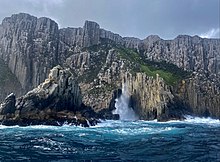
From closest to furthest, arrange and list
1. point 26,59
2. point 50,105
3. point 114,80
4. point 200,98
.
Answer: point 50,105, point 200,98, point 114,80, point 26,59

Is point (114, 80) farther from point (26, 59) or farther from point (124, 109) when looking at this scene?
point (26, 59)

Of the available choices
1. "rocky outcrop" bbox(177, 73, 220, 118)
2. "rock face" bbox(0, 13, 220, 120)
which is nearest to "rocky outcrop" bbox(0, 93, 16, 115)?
"rock face" bbox(0, 13, 220, 120)

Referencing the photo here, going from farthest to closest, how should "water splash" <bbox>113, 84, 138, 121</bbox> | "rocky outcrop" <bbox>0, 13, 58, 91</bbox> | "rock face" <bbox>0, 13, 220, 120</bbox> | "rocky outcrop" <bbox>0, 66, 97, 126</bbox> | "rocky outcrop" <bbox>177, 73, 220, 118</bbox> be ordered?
"rocky outcrop" <bbox>0, 13, 58, 91</bbox> < "rocky outcrop" <bbox>177, 73, 220, 118</bbox> < "water splash" <bbox>113, 84, 138, 121</bbox> < "rock face" <bbox>0, 13, 220, 120</bbox> < "rocky outcrop" <bbox>0, 66, 97, 126</bbox>

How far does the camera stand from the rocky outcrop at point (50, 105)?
79794 mm

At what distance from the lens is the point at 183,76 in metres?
189

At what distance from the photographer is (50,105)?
9106 cm

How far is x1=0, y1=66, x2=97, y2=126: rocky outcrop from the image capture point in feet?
262

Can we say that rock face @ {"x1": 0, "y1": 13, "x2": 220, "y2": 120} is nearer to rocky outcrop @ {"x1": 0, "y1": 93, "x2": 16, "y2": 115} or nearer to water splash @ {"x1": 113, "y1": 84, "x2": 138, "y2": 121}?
water splash @ {"x1": 113, "y1": 84, "x2": 138, "y2": 121}

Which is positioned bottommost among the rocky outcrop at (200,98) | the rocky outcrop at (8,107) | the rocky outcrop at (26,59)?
the rocky outcrop at (8,107)

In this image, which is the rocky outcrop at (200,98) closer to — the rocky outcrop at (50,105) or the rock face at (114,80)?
the rock face at (114,80)

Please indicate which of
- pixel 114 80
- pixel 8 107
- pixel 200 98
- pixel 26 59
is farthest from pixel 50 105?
pixel 26 59

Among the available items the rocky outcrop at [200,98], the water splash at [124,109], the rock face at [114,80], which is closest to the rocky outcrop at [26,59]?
the rock face at [114,80]

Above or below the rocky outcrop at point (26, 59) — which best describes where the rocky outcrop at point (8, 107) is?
below

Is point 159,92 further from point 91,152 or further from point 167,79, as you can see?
point 91,152
